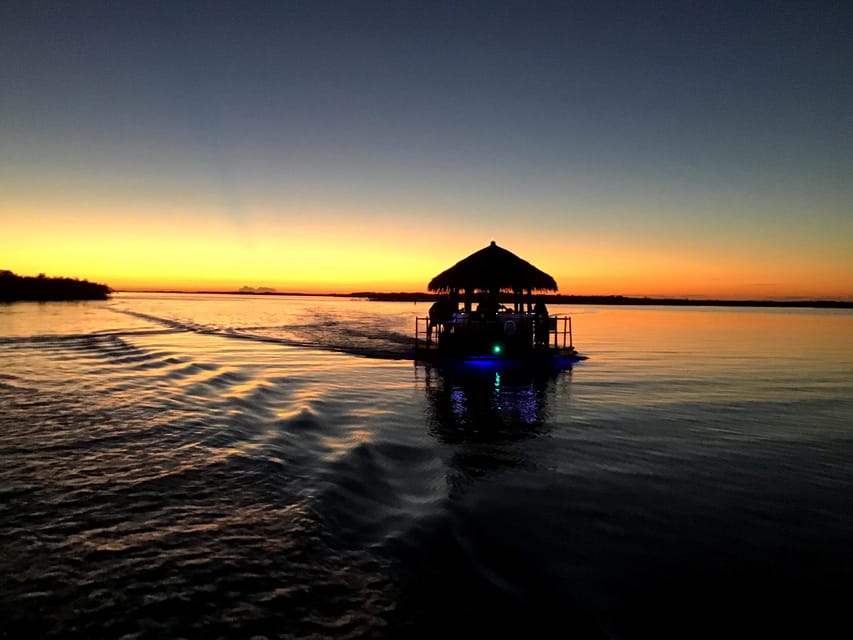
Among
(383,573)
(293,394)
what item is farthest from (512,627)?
(293,394)

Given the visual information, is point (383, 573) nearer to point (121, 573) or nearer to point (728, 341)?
point (121, 573)

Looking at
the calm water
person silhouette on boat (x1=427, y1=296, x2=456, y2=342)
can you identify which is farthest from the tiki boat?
the calm water

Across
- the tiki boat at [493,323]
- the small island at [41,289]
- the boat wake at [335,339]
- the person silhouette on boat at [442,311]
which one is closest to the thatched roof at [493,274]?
the tiki boat at [493,323]

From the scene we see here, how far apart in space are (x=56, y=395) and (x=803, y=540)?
18892 mm

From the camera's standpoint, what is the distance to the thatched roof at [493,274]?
87.5 feet

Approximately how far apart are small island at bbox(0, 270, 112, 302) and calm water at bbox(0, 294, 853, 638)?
98.6 metres

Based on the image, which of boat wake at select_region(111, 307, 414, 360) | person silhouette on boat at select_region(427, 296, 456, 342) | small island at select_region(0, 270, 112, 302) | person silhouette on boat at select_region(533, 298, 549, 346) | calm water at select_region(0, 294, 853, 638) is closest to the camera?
calm water at select_region(0, 294, 853, 638)

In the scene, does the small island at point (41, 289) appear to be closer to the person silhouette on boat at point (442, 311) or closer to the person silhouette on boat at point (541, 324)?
the person silhouette on boat at point (442, 311)

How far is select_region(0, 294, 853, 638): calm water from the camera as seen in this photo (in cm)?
514

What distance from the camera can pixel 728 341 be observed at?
142ft

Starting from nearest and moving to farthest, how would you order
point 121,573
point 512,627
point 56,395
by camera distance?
point 512,627 < point 121,573 < point 56,395

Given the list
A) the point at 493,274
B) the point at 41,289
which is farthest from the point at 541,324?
the point at 41,289

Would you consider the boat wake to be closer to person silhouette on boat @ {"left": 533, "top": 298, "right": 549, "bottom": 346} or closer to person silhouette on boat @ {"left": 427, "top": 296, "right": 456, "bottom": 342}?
person silhouette on boat @ {"left": 427, "top": 296, "right": 456, "bottom": 342}

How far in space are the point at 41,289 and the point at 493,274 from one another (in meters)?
110
